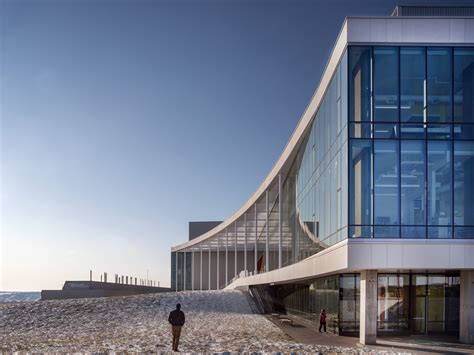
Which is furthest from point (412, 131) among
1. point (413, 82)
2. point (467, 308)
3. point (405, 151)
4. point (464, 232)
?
point (467, 308)

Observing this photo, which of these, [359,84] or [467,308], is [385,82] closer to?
[359,84]

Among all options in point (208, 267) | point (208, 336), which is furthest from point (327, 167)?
point (208, 267)

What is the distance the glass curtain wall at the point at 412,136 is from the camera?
22578 mm

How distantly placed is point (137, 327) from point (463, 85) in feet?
61.3

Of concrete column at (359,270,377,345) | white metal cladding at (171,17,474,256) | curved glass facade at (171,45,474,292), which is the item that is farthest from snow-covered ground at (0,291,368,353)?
white metal cladding at (171,17,474,256)

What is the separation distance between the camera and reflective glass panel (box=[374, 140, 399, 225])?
22.5m

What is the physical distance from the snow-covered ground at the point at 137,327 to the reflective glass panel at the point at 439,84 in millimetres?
9274

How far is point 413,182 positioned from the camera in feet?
74.2

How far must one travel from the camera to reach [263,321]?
33.3 metres

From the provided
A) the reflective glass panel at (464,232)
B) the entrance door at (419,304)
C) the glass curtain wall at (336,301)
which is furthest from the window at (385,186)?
the entrance door at (419,304)

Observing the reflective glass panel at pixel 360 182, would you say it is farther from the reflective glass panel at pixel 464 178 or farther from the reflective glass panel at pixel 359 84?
the reflective glass panel at pixel 464 178

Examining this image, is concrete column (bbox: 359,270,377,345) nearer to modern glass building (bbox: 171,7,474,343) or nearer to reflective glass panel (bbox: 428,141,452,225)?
modern glass building (bbox: 171,7,474,343)

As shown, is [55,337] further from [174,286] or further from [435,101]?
[174,286]

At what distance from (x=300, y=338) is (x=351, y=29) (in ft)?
42.7
